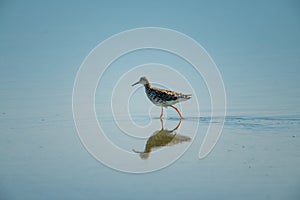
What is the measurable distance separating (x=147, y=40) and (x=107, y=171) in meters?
2.20

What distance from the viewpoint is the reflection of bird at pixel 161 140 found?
14.0ft

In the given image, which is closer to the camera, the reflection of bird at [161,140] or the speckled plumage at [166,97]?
the reflection of bird at [161,140]

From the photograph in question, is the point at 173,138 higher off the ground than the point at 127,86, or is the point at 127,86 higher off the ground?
the point at 127,86

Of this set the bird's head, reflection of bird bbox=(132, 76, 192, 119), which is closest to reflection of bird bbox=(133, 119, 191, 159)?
reflection of bird bbox=(132, 76, 192, 119)

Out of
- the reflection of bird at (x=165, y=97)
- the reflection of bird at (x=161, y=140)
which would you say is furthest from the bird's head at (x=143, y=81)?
the reflection of bird at (x=161, y=140)

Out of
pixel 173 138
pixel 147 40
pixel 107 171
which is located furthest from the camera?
pixel 147 40

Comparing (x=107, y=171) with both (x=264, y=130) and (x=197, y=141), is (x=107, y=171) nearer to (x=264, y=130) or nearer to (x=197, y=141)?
(x=197, y=141)

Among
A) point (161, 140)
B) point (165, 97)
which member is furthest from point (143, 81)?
point (161, 140)

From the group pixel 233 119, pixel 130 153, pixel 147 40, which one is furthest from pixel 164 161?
pixel 147 40

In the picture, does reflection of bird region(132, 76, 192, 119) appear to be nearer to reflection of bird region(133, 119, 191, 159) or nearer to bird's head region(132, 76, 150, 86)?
bird's head region(132, 76, 150, 86)

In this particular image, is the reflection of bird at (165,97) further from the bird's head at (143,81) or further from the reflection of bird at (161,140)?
the reflection of bird at (161,140)

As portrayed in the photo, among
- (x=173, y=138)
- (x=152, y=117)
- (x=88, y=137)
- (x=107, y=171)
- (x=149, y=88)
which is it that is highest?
(x=149, y=88)

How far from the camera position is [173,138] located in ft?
15.1

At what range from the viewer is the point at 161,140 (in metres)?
4.56
